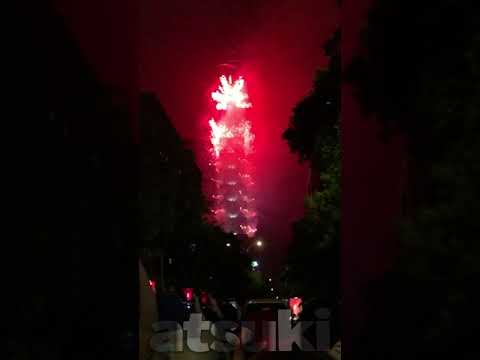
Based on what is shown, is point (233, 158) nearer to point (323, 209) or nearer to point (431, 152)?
point (323, 209)

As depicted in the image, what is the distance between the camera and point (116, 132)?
790 cm

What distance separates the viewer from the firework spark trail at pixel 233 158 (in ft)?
179

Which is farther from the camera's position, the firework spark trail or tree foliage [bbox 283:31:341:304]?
the firework spark trail

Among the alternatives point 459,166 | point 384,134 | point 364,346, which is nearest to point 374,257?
point 364,346

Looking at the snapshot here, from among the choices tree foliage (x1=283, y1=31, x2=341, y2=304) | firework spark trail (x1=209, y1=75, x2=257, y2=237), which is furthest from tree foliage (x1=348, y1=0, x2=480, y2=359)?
firework spark trail (x1=209, y1=75, x2=257, y2=237)

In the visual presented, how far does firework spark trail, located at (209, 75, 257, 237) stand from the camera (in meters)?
54.6

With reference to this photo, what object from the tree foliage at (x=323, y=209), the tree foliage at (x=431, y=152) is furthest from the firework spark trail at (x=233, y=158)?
the tree foliage at (x=431, y=152)

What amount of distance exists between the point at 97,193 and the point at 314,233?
9.19 m

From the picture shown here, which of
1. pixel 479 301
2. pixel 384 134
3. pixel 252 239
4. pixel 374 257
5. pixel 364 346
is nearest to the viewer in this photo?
pixel 479 301

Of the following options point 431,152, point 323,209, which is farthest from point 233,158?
point 431,152

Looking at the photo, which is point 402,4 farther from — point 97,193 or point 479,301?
point 97,193

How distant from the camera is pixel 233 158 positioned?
A: 62.3 meters

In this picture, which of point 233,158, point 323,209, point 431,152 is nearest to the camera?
point 431,152

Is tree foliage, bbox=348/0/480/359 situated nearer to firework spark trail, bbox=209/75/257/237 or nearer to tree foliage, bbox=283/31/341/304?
tree foliage, bbox=283/31/341/304
